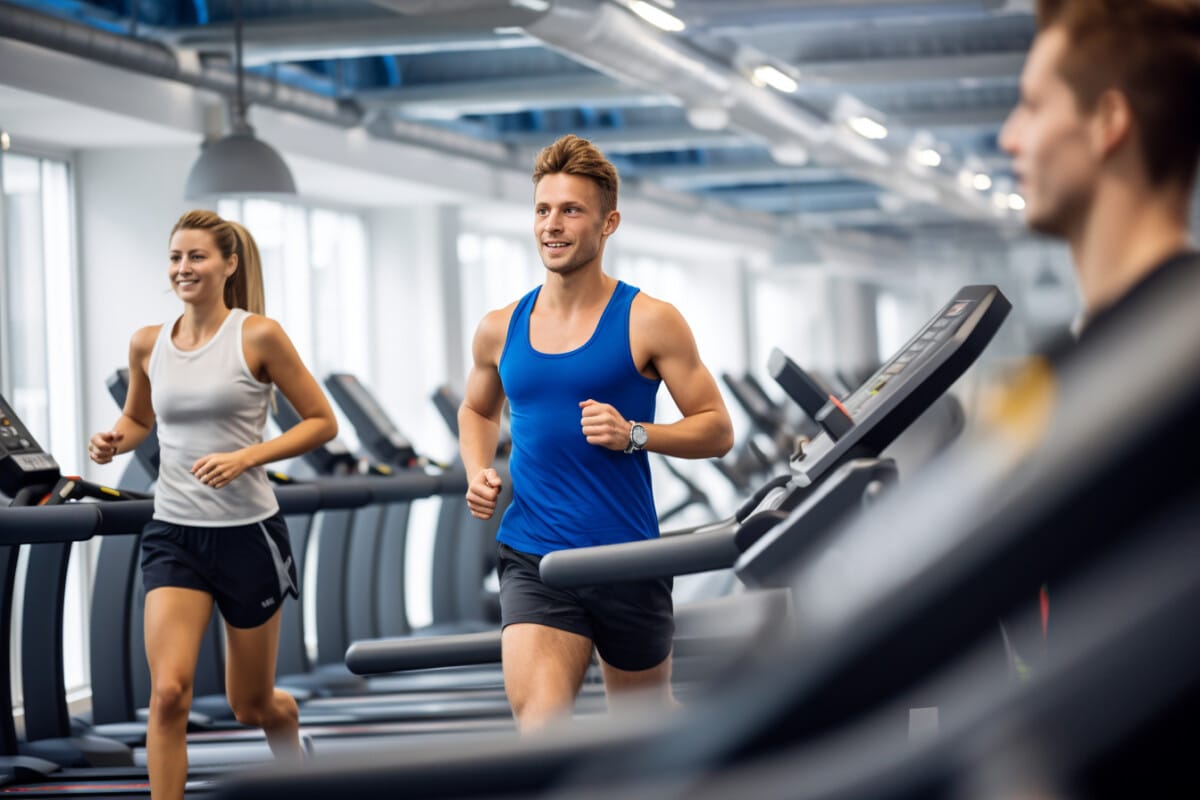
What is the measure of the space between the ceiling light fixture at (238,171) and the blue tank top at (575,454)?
2.94 metres

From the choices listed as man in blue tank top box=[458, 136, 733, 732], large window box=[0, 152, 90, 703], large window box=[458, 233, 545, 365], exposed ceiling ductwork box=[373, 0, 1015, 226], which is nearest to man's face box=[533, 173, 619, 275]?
man in blue tank top box=[458, 136, 733, 732]

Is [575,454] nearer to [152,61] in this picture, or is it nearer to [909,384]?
[909,384]

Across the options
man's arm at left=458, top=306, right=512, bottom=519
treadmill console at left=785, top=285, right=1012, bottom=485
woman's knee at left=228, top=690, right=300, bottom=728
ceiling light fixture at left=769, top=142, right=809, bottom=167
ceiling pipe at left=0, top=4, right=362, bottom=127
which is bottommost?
woman's knee at left=228, top=690, right=300, bottom=728

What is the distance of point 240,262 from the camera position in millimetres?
3262

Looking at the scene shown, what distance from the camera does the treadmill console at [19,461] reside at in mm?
3375

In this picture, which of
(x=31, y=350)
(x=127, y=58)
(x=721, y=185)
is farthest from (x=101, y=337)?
(x=721, y=185)

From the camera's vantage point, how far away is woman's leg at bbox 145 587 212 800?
285 centimetres

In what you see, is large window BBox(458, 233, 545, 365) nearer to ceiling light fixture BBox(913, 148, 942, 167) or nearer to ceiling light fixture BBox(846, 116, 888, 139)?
ceiling light fixture BBox(846, 116, 888, 139)

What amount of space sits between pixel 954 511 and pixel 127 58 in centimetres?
546

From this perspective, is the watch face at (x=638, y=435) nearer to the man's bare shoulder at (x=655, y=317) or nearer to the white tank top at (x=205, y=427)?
the man's bare shoulder at (x=655, y=317)

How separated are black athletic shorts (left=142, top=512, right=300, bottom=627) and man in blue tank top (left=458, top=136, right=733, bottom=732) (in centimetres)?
76

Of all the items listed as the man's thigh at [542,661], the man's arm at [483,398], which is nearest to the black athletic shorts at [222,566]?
the man's arm at [483,398]

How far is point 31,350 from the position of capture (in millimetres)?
6230

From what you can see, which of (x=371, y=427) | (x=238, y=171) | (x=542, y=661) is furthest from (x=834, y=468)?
(x=371, y=427)
